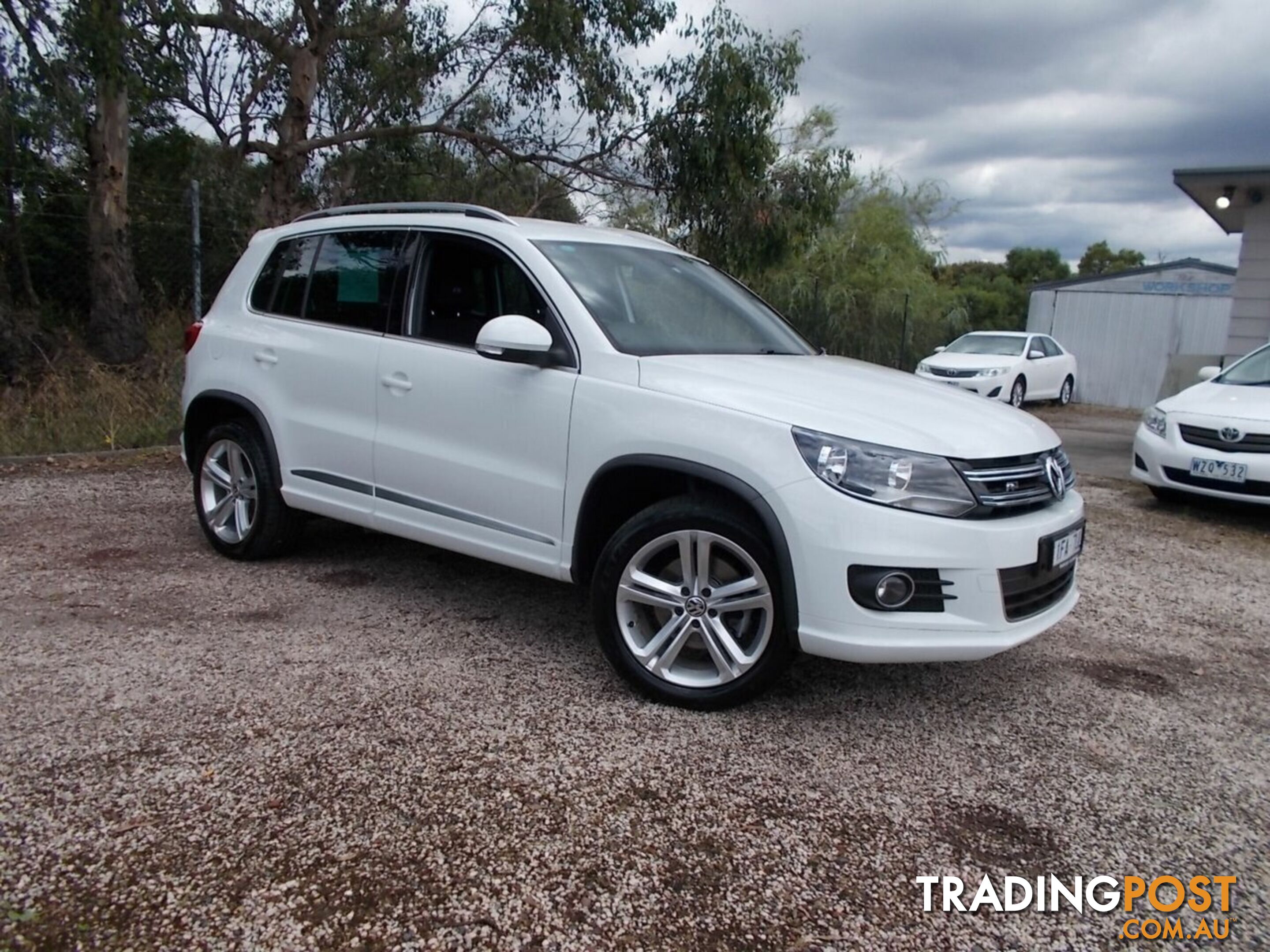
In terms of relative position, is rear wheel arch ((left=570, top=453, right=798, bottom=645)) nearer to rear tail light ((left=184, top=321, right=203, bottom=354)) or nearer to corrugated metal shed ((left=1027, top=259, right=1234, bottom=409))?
rear tail light ((left=184, top=321, right=203, bottom=354))

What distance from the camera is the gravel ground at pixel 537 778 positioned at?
228cm

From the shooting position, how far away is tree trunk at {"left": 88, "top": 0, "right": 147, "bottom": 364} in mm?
10508

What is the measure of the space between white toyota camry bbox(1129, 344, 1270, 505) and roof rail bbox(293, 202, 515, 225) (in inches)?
214

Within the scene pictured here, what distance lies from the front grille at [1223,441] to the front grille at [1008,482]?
4.16 meters

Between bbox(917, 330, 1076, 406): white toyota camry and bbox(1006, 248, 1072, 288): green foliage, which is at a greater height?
bbox(1006, 248, 1072, 288): green foliage

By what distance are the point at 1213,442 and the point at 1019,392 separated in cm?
977

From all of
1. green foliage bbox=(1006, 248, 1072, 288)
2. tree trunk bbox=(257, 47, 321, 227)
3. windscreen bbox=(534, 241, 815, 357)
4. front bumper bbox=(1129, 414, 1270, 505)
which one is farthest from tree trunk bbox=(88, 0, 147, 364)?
green foliage bbox=(1006, 248, 1072, 288)

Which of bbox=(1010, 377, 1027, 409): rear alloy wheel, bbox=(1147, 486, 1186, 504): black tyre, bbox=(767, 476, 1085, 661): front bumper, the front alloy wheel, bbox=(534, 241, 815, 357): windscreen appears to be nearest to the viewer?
bbox=(767, 476, 1085, 661): front bumper

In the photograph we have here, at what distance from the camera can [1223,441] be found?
22.3 feet

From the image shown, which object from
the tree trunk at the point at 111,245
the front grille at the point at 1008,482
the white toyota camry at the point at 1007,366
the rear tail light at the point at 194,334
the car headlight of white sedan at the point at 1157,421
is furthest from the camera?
the white toyota camry at the point at 1007,366

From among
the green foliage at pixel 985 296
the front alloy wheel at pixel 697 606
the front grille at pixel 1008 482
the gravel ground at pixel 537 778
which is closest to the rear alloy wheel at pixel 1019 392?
the green foliage at pixel 985 296

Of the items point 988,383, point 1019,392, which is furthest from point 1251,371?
point 1019,392

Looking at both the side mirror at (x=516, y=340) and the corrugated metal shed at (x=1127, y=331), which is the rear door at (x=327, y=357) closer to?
the side mirror at (x=516, y=340)

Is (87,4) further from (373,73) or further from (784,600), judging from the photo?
(784,600)
